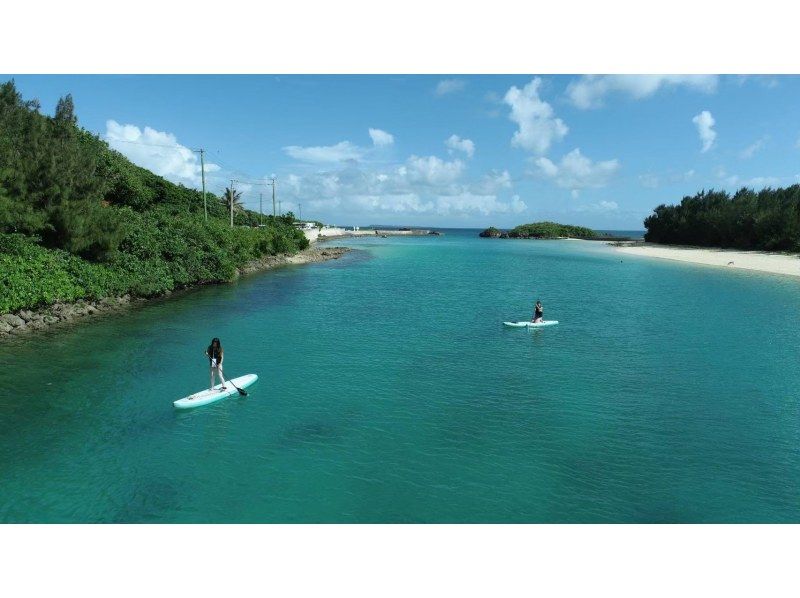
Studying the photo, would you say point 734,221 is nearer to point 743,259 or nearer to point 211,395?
point 743,259

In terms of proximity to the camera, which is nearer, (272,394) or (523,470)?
(523,470)

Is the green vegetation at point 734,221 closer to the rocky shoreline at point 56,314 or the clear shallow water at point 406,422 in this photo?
the clear shallow water at point 406,422

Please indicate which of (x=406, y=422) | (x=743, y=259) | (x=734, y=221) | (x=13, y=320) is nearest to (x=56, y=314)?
(x=13, y=320)

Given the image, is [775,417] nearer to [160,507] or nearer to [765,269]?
[160,507]

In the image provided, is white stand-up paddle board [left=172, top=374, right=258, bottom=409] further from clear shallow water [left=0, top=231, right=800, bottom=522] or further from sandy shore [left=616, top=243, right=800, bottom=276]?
sandy shore [left=616, top=243, right=800, bottom=276]

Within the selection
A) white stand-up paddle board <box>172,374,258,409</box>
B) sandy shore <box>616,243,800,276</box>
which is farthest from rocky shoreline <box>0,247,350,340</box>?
sandy shore <box>616,243,800,276</box>
